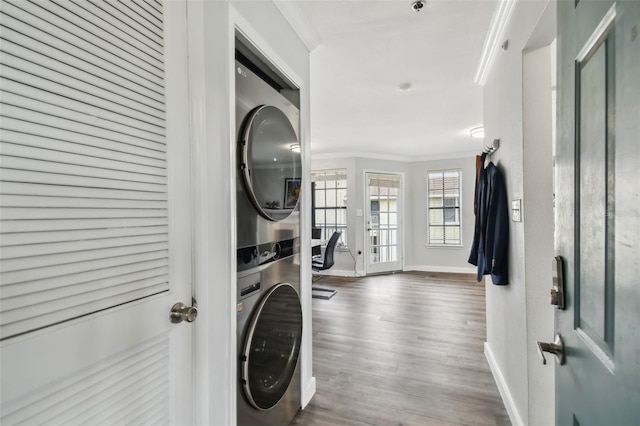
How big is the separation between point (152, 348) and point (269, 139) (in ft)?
3.17

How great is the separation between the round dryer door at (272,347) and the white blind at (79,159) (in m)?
0.53

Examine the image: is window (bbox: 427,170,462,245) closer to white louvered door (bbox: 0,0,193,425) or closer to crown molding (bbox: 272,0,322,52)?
A: crown molding (bbox: 272,0,322,52)

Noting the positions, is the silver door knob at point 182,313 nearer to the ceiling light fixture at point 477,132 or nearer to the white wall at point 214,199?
the white wall at point 214,199

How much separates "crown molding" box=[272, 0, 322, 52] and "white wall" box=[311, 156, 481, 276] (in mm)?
3965

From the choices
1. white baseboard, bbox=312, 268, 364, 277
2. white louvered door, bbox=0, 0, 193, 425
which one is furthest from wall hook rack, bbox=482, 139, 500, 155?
white baseboard, bbox=312, 268, 364, 277

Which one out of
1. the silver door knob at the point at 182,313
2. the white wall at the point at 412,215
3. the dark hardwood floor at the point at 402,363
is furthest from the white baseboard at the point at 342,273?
the silver door knob at the point at 182,313

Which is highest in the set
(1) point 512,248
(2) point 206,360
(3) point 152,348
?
(1) point 512,248

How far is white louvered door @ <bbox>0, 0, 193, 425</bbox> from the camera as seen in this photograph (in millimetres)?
555

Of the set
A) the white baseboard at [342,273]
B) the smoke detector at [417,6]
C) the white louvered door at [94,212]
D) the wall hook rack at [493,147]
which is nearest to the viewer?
the white louvered door at [94,212]

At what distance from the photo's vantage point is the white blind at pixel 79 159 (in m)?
0.55

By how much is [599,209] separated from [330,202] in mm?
5626

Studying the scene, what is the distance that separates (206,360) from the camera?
3.33 ft

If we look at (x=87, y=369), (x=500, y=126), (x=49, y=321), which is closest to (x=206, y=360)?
(x=87, y=369)

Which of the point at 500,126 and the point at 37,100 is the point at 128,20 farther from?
the point at 500,126
